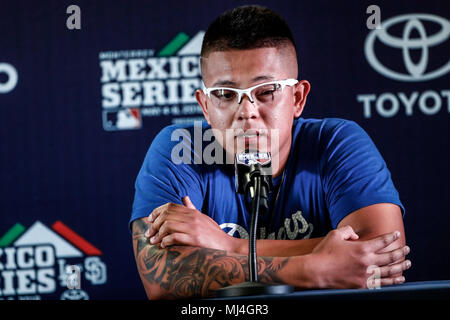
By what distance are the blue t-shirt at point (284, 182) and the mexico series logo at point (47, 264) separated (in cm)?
120

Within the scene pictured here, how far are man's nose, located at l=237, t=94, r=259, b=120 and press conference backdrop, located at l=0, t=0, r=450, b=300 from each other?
4.10ft

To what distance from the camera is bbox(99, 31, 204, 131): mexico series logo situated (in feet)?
9.25

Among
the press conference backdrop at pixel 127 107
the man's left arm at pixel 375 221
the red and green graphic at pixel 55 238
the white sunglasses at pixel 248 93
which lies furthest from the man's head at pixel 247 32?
the red and green graphic at pixel 55 238

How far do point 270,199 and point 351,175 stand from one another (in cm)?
26

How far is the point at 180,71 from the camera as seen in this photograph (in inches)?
112

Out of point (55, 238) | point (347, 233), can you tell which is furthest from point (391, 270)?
point (55, 238)

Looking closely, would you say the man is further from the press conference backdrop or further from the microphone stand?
the press conference backdrop

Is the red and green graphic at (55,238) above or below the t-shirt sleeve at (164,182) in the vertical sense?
below

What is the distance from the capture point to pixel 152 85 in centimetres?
283

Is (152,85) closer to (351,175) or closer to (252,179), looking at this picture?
(351,175)

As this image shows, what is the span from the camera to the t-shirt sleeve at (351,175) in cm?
156

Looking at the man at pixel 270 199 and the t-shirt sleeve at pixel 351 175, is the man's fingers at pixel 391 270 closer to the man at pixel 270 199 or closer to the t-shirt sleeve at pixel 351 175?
the man at pixel 270 199

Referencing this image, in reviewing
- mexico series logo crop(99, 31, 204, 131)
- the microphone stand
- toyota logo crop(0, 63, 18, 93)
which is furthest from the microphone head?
toyota logo crop(0, 63, 18, 93)
